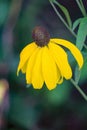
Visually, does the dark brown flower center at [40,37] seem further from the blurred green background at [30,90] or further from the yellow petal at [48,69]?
the blurred green background at [30,90]

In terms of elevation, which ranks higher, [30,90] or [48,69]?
[48,69]

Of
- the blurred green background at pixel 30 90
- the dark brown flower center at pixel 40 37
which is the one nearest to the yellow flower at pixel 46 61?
the dark brown flower center at pixel 40 37

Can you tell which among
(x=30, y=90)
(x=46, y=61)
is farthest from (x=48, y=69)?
(x=30, y=90)

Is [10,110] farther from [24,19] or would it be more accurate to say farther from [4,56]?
[24,19]

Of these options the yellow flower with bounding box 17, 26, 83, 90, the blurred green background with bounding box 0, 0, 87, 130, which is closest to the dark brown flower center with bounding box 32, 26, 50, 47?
the yellow flower with bounding box 17, 26, 83, 90

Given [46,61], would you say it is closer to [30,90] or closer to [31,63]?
[31,63]

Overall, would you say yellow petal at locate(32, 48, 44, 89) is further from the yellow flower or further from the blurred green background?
the blurred green background
